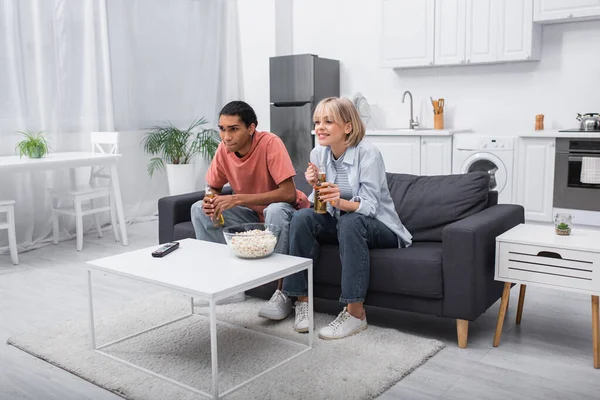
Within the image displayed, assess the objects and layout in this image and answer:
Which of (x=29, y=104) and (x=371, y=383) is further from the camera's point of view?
(x=29, y=104)

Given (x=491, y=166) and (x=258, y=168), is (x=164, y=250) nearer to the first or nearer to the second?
(x=258, y=168)

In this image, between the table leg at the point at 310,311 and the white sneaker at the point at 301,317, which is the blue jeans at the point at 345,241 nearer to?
the white sneaker at the point at 301,317

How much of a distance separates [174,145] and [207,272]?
3638 millimetres

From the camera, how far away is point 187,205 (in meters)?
A: 3.38

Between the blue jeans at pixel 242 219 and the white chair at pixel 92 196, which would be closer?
the blue jeans at pixel 242 219

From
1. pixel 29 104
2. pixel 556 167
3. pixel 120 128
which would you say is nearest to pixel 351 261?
pixel 556 167

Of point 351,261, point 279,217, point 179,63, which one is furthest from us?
point 179,63

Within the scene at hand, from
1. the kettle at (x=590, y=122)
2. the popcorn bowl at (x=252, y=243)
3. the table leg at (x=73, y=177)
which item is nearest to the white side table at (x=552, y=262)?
the popcorn bowl at (x=252, y=243)

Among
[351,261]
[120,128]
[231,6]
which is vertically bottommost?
[351,261]

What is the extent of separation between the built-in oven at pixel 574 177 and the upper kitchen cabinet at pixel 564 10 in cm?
99

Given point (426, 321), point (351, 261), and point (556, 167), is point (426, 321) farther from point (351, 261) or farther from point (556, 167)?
point (556, 167)

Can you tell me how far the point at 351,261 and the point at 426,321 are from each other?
555 millimetres

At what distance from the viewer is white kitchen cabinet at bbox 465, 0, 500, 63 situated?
5238 millimetres

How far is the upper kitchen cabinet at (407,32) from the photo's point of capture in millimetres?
5594
